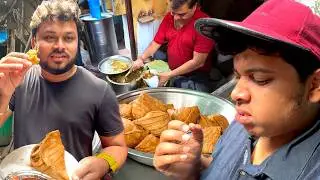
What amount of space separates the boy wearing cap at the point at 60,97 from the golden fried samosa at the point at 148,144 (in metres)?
0.53

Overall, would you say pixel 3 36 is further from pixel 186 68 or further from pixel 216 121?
pixel 216 121

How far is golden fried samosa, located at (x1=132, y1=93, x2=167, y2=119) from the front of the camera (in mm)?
2285

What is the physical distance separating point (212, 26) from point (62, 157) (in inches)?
27.8

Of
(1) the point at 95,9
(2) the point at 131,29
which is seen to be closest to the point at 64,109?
(2) the point at 131,29

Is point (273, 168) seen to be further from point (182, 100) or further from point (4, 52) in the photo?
point (4, 52)

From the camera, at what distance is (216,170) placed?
3.39 ft

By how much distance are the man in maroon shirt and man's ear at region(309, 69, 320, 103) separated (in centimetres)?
224

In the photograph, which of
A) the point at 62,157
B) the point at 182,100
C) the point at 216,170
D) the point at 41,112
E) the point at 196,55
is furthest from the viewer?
the point at 196,55

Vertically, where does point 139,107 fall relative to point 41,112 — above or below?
below

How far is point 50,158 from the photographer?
1.15 m

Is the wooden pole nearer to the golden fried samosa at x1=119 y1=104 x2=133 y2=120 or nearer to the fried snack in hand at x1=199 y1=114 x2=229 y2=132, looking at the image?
the golden fried samosa at x1=119 y1=104 x2=133 y2=120

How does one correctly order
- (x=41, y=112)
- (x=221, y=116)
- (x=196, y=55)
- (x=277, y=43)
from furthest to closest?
(x=196, y=55) < (x=221, y=116) < (x=41, y=112) < (x=277, y=43)

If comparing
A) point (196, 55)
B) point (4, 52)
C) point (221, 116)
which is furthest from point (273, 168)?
point (4, 52)

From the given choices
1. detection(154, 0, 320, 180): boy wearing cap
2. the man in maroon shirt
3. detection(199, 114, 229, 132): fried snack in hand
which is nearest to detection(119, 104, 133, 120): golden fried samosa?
detection(199, 114, 229, 132): fried snack in hand
